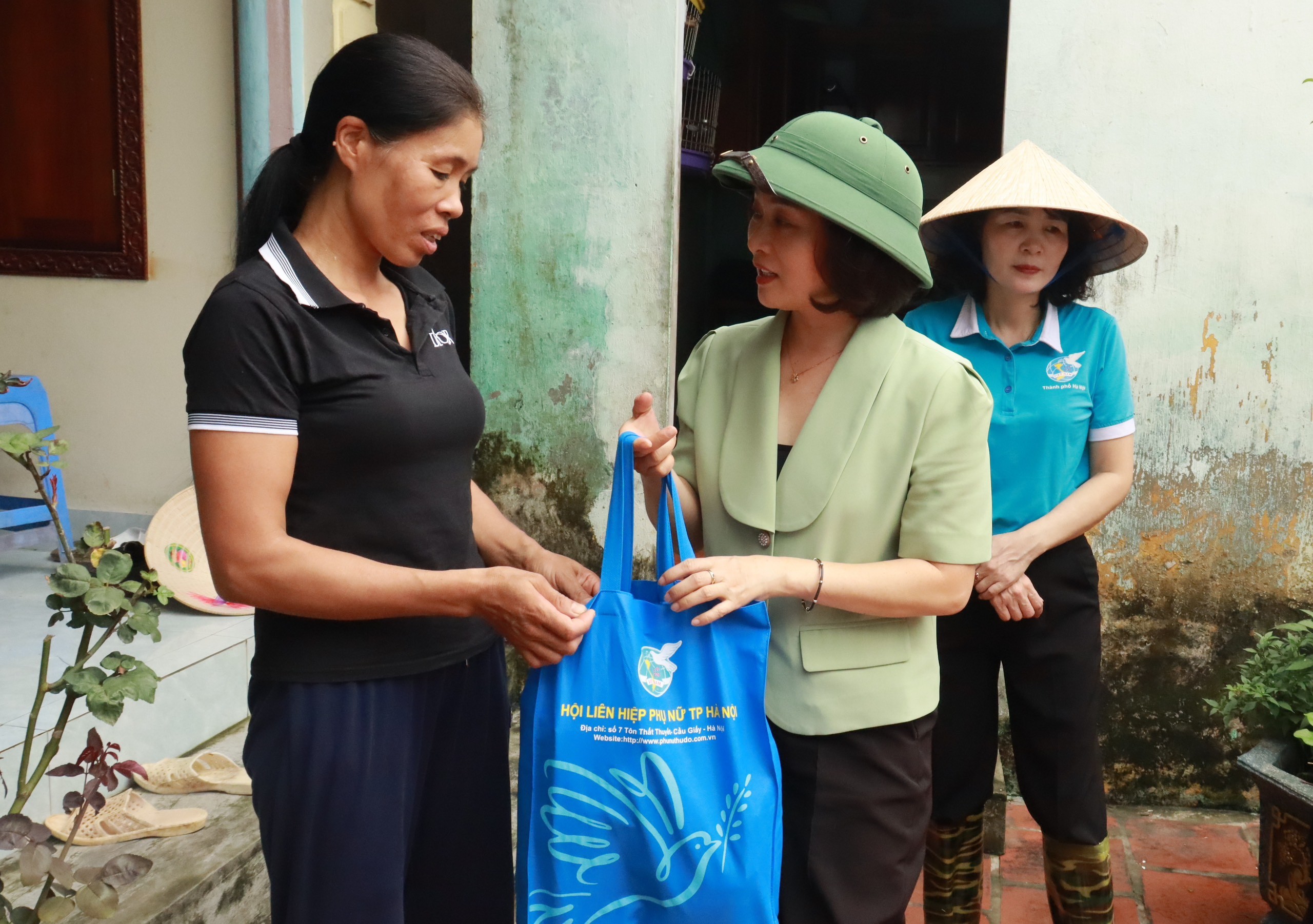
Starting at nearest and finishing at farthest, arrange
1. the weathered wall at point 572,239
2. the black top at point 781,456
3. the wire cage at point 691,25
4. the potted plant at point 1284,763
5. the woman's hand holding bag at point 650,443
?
1. the woman's hand holding bag at point 650,443
2. the black top at point 781,456
3. the potted plant at point 1284,763
4. the weathered wall at point 572,239
5. the wire cage at point 691,25

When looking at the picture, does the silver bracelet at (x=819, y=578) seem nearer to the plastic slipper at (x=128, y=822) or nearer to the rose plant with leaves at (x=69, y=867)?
the rose plant with leaves at (x=69, y=867)

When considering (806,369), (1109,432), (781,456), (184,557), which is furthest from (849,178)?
(184,557)

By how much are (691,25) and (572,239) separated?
1.06m

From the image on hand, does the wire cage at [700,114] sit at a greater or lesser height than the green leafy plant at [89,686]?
greater

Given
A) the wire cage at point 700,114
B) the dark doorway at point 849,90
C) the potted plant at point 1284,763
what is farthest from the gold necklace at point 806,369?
the dark doorway at point 849,90

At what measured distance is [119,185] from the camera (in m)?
3.95

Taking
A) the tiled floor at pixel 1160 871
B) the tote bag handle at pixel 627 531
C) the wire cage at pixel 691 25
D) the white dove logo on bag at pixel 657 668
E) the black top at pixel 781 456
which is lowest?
the tiled floor at pixel 1160 871

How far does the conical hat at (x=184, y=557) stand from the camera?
3.42 m

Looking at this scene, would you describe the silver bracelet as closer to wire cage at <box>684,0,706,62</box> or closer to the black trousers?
the black trousers

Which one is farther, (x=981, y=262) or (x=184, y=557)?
(x=184, y=557)

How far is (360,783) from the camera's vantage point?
5.36 feet

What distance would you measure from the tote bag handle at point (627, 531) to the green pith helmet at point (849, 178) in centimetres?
44

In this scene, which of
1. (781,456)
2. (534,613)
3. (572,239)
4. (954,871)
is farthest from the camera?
(572,239)

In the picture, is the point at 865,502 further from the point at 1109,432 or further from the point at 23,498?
the point at 23,498
